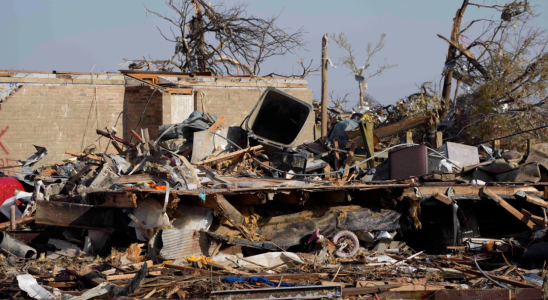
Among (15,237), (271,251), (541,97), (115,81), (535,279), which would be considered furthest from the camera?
(541,97)

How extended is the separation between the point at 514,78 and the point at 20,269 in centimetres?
1582

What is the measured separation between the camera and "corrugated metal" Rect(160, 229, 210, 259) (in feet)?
22.5

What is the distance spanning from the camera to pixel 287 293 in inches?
→ 214

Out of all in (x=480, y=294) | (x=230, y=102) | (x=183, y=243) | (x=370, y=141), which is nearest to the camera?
(x=480, y=294)

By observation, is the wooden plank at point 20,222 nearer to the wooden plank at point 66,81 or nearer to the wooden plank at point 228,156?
the wooden plank at point 228,156

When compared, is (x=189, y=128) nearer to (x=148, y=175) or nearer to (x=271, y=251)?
(x=148, y=175)

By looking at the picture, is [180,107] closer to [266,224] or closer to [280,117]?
[280,117]

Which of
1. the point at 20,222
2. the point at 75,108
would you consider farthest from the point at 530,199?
the point at 75,108

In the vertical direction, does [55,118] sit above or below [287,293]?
above

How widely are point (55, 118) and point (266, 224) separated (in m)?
7.25

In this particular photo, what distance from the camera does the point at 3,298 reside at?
5.67 metres

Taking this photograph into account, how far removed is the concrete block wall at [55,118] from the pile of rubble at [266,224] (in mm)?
2242

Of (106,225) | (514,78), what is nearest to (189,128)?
(106,225)

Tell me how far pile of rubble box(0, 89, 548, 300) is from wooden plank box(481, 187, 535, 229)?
2cm
